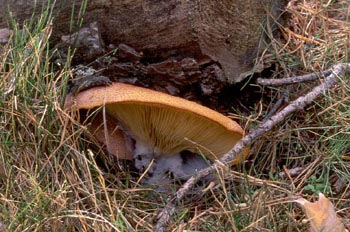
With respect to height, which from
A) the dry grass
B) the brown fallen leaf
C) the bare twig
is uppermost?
the bare twig

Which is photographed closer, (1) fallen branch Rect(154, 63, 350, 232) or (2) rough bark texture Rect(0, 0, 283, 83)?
(1) fallen branch Rect(154, 63, 350, 232)

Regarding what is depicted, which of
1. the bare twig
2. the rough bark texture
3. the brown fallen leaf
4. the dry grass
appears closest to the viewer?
the brown fallen leaf

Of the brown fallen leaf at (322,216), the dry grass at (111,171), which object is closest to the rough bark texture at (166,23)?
the dry grass at (111,171)

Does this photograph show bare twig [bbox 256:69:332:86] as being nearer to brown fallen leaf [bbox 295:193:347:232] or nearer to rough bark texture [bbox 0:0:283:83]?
rough bark texture [bbox 0:0:283:83]

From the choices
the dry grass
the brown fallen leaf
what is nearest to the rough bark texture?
the dry grass

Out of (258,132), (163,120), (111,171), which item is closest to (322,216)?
(258,132)

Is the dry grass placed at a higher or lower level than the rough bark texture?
lower
